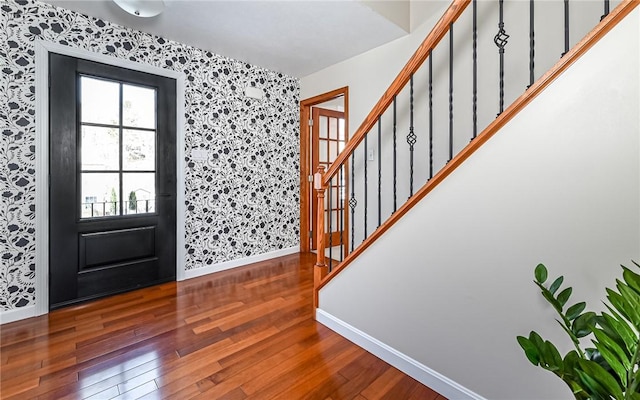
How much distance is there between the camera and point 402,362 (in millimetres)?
1692

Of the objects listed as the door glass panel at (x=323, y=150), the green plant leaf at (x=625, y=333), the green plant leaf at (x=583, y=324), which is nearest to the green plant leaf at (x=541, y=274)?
the green plant leaf at (x=583, y=324)

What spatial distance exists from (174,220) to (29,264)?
3.64 feet

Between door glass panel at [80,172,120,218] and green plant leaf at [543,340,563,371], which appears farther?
door glass panel at [80,172,120,218]

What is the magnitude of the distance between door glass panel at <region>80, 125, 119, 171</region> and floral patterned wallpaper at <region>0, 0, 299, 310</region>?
1.08ft

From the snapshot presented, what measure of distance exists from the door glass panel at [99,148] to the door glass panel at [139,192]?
0.17 m

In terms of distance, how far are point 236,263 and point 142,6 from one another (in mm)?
2604

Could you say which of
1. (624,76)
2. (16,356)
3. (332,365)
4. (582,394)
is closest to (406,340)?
(332,365)

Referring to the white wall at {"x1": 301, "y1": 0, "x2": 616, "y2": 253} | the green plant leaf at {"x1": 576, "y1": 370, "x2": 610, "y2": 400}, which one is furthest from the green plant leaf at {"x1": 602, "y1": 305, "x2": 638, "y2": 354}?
the white wall at {"x1": 301, "y1": 0, "x2": 616, "y2": 253}

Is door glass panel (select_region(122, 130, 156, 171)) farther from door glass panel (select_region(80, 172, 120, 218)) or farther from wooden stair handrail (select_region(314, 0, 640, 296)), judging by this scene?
wooden stair handrail (select_region(314, 0, 640, 296))

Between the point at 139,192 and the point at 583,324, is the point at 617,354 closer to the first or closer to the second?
the point at 583,324

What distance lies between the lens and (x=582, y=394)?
0.73 metres

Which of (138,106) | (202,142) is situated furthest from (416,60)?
(138,106)

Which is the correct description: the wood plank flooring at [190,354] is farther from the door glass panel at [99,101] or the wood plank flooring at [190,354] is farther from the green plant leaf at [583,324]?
the door glass panel at [99,101]

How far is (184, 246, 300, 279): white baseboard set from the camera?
324 centimetres
